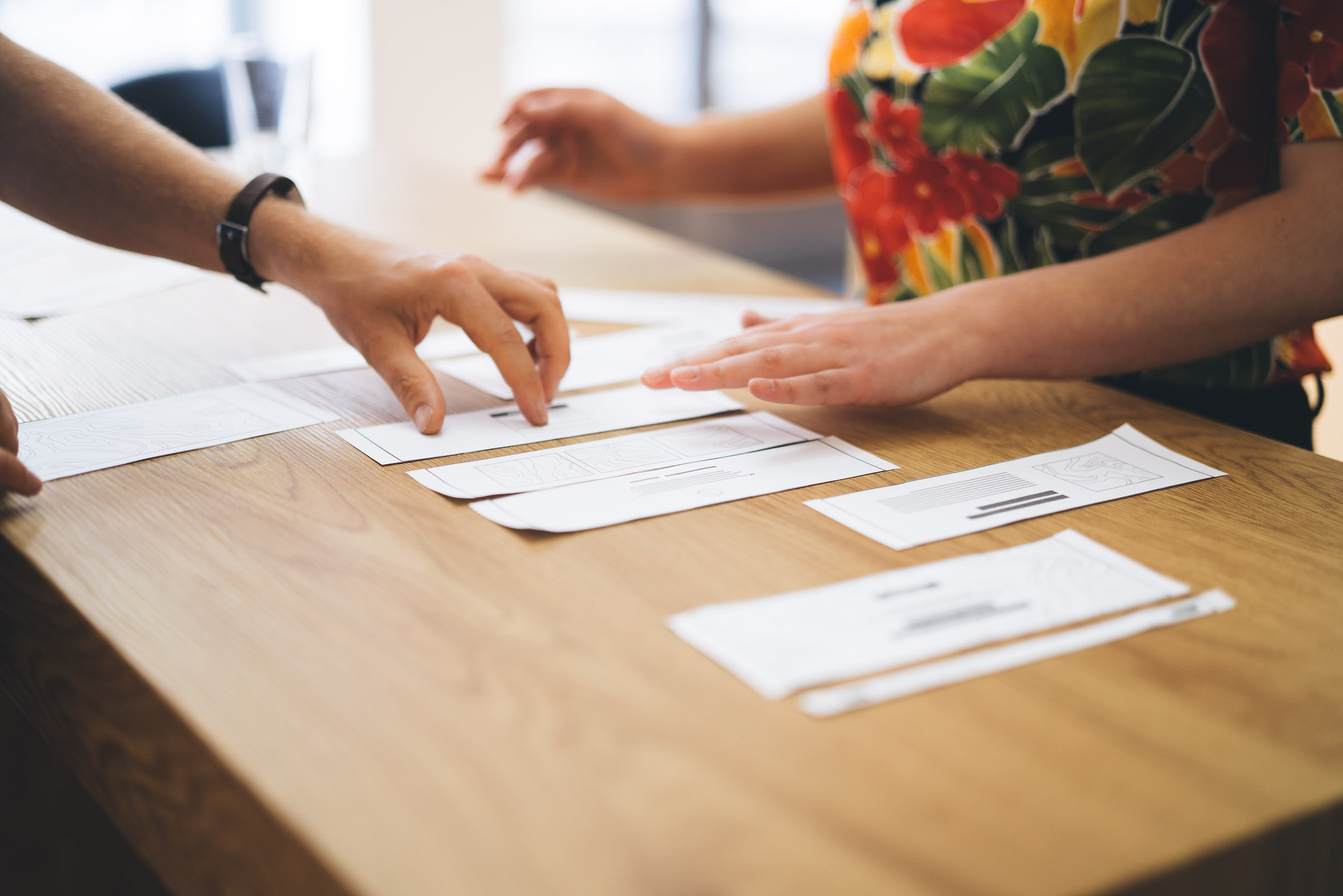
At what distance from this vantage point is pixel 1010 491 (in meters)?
0.67

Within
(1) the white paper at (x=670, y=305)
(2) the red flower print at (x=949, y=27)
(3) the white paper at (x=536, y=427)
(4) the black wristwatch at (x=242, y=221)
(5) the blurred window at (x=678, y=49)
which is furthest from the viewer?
(5) the blurred window at (x=678, y=49)

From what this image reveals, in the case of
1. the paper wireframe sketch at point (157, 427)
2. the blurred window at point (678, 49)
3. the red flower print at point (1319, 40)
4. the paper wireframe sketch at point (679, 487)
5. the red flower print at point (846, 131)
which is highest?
the blurred window at point (678, 49)

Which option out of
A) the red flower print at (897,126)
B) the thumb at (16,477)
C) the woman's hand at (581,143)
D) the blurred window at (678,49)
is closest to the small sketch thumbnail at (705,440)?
the thumb at (16,477)

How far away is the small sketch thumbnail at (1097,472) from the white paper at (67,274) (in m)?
0.85

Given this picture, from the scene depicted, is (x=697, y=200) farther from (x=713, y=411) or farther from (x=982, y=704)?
(x=982, y=704)

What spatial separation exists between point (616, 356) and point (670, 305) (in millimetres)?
209

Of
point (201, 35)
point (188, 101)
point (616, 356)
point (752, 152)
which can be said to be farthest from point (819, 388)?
point (201, 35)

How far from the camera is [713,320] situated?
1.06 m

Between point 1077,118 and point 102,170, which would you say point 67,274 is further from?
point 1077,118

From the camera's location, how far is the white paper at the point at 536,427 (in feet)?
2.35

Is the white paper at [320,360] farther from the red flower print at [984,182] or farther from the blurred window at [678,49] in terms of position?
the blurred window at [678,49]

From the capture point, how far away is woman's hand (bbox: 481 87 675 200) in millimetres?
1388

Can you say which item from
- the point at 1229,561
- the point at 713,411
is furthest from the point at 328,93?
the point at 1229,561

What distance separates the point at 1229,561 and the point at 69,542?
0.61m
